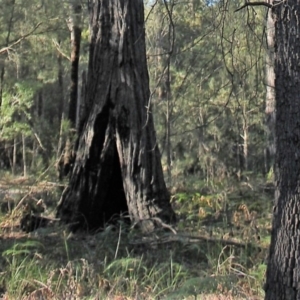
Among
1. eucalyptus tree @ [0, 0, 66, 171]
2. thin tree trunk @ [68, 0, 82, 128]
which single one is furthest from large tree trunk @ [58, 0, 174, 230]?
thin tree trunk @ [68, 0, 82, 128]

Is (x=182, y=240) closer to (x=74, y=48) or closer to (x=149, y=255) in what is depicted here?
(x=149, y=255)

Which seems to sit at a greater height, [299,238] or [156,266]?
[299,238]

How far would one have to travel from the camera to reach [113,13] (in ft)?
33.0

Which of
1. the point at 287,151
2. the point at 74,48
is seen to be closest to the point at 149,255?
the point at 287,151

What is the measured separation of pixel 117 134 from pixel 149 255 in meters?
2.05

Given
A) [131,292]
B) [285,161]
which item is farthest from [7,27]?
[285,161]

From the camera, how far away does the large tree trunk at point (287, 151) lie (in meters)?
4.86

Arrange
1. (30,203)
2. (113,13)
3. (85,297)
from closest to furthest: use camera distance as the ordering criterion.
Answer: (85,297), (113,13), (30,203)

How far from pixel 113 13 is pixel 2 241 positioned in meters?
3.54

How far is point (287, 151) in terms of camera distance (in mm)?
4898

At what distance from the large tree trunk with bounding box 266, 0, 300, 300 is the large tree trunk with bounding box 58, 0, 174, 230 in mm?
4863

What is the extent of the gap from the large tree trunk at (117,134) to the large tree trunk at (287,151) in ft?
16.0

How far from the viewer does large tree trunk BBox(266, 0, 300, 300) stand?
→ 486 centimetres

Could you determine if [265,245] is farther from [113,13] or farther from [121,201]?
[113,13]
